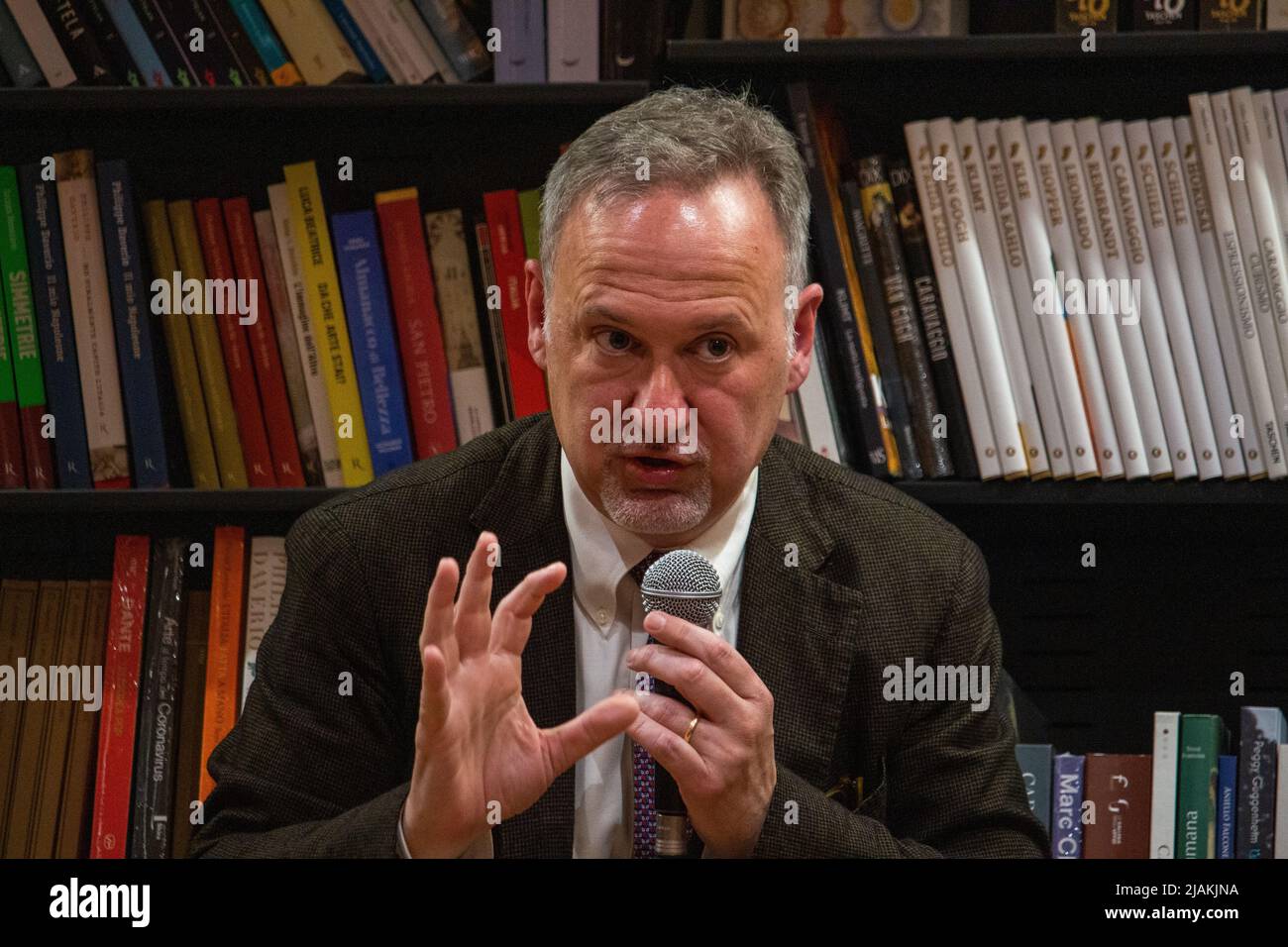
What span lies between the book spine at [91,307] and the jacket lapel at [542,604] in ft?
1.86

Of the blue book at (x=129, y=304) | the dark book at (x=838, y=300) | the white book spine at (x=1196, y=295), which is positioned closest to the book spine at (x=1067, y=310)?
the white book spine at (x=1196, y=295)

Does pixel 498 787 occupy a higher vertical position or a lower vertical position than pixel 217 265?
lower

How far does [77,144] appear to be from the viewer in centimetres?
201

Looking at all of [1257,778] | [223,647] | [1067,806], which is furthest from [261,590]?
[1257,778]

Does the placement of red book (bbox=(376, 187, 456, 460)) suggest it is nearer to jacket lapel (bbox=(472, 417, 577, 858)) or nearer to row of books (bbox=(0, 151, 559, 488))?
row of books (bbox=(0, 151, 559, 488))

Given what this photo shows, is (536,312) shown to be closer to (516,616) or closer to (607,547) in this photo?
(607,547)

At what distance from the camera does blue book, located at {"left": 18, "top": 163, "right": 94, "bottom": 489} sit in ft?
5.84

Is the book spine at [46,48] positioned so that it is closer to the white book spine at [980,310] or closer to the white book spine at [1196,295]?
the white book spine at [980,310]

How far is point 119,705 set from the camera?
1.79m
